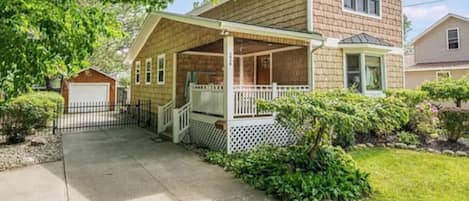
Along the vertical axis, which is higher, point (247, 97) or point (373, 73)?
point (373, 73)

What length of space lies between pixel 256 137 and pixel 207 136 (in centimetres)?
159

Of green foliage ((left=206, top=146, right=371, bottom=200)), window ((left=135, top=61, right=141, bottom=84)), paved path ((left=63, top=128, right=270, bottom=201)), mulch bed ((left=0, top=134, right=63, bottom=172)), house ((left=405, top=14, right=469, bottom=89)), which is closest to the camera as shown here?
green foliage ((left=206, top=146, right=371, bottom=200))

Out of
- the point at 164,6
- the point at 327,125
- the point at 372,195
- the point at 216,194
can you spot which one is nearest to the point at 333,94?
the point at 327,125

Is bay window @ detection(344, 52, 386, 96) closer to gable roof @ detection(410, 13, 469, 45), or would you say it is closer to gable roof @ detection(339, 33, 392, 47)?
gable roof @ detection(339, 33, 392, 47)

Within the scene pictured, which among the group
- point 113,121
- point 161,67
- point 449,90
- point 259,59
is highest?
point 259,59

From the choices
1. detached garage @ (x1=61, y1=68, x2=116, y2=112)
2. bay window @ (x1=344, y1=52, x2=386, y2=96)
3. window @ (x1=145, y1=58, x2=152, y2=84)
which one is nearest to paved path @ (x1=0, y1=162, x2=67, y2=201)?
window @ (x1=145, y1=58, x2=152, y2=84)

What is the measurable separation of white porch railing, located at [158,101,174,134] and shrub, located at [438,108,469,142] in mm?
9370

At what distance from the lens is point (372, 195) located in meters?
5.21

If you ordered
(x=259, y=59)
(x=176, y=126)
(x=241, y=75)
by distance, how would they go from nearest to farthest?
(x=176, y=126) < (x=259, y=59) < (x=241, y=75)

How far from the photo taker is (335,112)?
17.0ft

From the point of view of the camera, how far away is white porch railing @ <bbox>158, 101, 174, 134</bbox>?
11773 mm

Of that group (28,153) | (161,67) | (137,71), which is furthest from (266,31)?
(137,71)

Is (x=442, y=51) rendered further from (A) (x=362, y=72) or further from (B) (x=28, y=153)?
(B) (x=28, y=153)

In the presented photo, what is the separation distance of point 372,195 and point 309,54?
532cm
